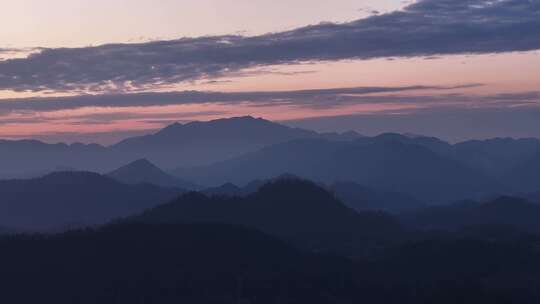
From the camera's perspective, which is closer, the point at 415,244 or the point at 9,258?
the point at 9,258

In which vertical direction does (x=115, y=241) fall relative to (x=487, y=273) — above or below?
above

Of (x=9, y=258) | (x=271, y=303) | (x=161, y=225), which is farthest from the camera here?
(x=161, y=225)

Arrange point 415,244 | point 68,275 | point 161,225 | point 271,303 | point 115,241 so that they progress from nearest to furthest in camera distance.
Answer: point 271,303 → point 68,275 → point 115,241 → point 161,225 → point 415,244

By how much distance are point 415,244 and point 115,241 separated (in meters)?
75.4

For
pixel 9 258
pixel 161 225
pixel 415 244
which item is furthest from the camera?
pixel 415 244

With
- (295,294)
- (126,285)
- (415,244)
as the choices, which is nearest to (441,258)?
(415,244)

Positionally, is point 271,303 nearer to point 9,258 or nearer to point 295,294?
point 295,294

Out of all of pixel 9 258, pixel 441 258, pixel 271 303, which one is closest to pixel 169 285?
pixel 271 303

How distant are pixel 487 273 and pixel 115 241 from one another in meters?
84.5

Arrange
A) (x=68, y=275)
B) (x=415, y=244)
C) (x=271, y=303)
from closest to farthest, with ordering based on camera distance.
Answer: (x=271, y=303)
(x=68, y=275)
(x=415, y=244)

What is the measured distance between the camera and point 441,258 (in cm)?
18150

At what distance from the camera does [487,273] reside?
170000mm

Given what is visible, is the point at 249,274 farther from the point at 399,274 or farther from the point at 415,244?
the point at 415,244

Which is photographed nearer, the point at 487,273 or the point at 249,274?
the point at 249,274
